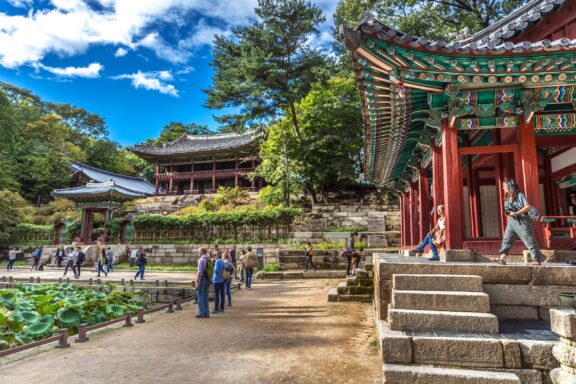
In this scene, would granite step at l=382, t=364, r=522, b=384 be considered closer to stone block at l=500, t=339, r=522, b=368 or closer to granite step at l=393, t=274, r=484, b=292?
stone block at l=500, t=339, r=522, b=368

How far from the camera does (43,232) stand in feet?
95.9

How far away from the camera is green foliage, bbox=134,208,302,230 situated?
74.4 ft

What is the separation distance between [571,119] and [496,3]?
61.2 ft

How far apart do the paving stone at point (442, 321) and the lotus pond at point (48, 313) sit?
6.20m

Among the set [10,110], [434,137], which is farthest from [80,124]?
[434,137]

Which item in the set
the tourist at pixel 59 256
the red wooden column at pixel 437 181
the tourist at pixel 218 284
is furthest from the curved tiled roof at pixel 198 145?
the red wooden column at pixel 437 181

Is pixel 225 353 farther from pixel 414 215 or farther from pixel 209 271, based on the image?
pixel 414 215

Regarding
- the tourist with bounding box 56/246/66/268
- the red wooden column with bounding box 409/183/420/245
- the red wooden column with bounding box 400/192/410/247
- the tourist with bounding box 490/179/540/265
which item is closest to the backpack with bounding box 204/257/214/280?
the tourist with bounding box 490/179/540/265

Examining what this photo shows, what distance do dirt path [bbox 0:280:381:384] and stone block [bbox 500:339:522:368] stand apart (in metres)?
1.33

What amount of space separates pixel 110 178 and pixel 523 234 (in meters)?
44.9

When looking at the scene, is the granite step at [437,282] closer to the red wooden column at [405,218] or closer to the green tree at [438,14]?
the red wooden column at [405,218]

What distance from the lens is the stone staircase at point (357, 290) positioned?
9.34 metres

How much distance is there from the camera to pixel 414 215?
37.1ft

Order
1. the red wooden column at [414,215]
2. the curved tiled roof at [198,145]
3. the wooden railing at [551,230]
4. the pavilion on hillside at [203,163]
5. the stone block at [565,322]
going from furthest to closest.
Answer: the curved tiled roof at [198,145] → the pavilion on hillside at [203,163] → the red wooden column at [414,215] → the wooden railing at [551,230] → the stone block at [565,322]
